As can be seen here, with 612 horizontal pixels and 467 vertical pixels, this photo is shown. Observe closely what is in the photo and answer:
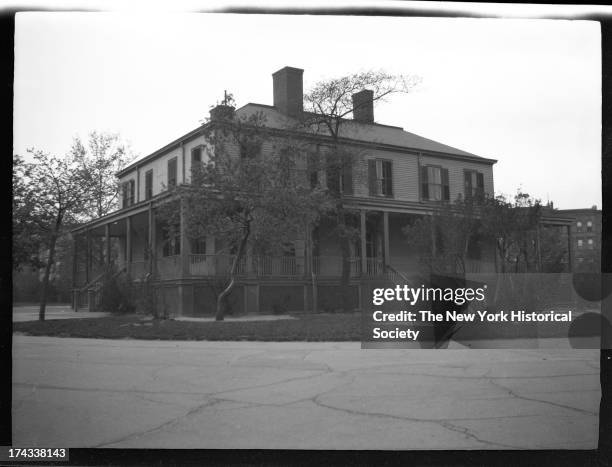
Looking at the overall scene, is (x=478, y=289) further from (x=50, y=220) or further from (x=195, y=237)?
(x=195, y=237)

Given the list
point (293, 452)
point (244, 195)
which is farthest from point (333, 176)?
point (293, 452)

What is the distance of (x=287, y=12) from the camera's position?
2.95 m

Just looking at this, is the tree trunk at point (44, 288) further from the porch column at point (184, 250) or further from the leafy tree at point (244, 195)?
the porch column at point (184, 250)

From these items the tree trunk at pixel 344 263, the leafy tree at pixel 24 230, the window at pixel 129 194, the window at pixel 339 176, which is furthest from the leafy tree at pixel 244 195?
the window at pixel 129 194

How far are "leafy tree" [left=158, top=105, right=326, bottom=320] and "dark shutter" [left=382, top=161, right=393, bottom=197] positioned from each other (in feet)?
12.5

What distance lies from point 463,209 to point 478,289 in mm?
3911

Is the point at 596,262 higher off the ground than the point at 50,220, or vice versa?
the point at 50,220

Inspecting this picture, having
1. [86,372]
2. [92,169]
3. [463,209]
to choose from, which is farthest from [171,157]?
[86,372]

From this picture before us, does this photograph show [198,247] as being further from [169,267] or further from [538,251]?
[538,251]

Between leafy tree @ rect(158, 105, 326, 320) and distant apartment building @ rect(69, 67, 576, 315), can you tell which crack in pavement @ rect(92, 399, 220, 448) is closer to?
distant apartment building @ rect(69, 67, 576, 315)

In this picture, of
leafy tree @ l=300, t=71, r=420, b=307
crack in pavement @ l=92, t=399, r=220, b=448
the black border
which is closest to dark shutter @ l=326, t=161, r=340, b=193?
leafy tree @ l=300, t=71, r=420, b=307

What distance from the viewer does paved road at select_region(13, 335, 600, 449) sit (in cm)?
279

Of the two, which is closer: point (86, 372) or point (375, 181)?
point (86, 372)

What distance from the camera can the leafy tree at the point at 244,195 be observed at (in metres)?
11.8
